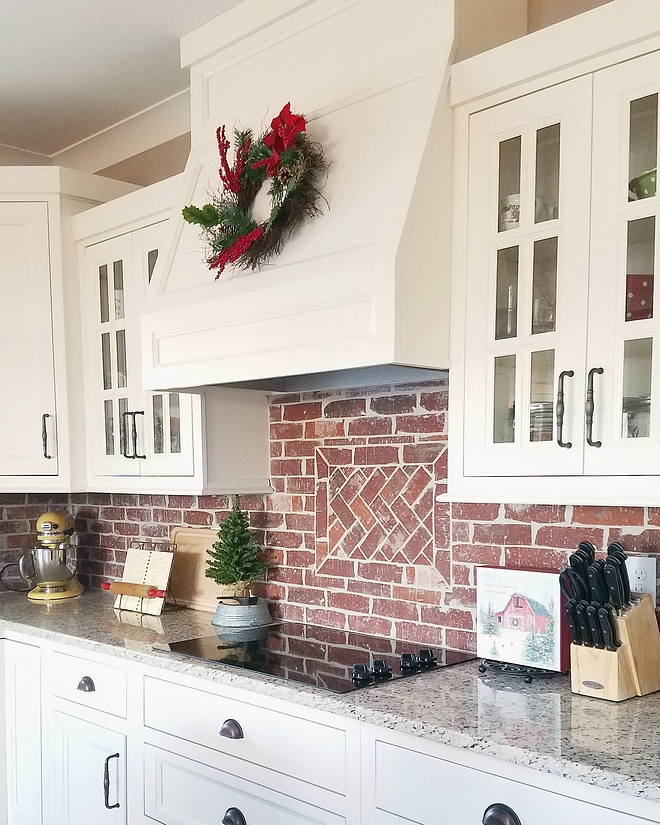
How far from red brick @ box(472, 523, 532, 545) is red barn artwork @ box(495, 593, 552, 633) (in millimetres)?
177

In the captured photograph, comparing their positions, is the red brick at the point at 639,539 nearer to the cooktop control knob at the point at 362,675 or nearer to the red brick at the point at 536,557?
the red brick at the point at 536,557

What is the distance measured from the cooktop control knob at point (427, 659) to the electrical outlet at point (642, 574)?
0.52 meters

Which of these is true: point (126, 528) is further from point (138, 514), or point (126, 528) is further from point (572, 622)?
point (572, 622)

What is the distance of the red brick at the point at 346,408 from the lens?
8.16 ft

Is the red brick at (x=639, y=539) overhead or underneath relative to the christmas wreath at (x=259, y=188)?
underneath

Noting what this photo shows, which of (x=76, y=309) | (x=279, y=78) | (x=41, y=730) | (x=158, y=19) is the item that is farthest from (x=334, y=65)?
(x=41, y=730)

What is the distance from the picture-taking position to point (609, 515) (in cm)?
190

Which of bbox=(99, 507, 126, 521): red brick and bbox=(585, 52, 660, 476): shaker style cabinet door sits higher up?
bbox=(585, 52, 660, 476): shaker style cabinet door

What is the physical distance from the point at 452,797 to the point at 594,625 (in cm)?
45

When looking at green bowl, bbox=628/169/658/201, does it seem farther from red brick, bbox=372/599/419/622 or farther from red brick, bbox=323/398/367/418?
red brick, bbox=372/599/419/622

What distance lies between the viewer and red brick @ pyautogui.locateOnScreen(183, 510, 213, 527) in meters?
3.04

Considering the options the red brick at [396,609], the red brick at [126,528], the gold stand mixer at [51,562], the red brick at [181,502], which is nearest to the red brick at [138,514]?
the red brick at [126,528]

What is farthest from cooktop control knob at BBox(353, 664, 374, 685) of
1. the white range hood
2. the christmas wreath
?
the christmas wreath

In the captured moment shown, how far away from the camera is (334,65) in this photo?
217cm
